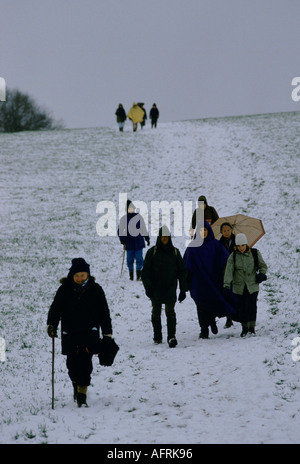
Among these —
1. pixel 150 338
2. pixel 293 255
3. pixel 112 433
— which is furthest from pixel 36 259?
pixel 112 433

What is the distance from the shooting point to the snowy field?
6.18 m

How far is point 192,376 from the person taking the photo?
7.73m

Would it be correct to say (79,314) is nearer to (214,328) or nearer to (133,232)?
(214,328)

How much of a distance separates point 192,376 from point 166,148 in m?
26.4

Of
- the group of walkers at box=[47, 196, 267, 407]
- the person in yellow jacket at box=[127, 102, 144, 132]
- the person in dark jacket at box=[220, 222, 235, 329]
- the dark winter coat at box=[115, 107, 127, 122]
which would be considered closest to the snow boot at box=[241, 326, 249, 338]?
the group of walkers at box=[47, 196, 267, 407]

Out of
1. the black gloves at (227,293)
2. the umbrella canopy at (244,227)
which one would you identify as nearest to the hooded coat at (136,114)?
the umbrella canopy at (244,227)

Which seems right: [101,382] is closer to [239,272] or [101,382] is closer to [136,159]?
[239,272]

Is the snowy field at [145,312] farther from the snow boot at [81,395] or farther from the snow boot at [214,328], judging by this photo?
the snow boot at [214,328]

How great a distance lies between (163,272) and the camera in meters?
9.32

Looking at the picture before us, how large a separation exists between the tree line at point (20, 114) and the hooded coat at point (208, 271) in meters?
67.9

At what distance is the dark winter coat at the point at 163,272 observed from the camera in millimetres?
9305

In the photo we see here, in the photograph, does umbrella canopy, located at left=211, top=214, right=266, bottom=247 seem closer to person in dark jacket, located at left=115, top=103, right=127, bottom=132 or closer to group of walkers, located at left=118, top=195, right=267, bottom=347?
group of walkers, located at left=118, top=195, right=267, bottom=347

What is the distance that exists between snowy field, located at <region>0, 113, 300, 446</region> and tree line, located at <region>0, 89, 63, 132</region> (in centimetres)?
4178

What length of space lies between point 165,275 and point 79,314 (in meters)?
2.95
